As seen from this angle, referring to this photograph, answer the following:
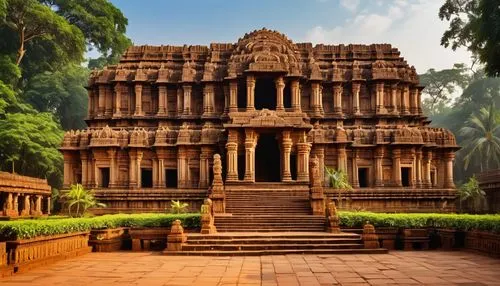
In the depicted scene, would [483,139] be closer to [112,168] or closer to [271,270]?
[112,168]

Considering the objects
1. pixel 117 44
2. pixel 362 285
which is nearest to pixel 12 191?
pixel 362 285

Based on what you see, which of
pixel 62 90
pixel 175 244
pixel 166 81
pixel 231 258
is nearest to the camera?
pixel 231 258

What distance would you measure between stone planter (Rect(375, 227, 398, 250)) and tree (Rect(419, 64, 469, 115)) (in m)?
56.3

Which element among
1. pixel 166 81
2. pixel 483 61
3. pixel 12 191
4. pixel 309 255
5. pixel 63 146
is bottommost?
pixel 309 255

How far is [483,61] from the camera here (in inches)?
660

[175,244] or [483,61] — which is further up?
[483,61]

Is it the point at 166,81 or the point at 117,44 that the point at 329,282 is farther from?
the point at 117,44

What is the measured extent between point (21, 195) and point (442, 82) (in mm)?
59316

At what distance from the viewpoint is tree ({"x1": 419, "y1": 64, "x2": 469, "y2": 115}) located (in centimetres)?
6719

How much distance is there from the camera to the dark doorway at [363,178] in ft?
92.9

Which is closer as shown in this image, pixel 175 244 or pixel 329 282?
pixel 329 282

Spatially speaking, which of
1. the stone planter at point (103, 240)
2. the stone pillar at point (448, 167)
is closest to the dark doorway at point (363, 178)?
the stone pillar at point (448, 167)

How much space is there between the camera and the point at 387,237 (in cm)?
1711

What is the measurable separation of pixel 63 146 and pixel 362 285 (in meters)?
22.4
